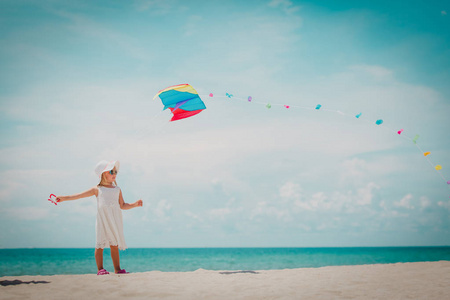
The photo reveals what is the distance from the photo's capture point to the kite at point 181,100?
677 centimetres

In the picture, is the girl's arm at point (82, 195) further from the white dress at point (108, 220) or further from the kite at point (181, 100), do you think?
the kite at point (181, 100)

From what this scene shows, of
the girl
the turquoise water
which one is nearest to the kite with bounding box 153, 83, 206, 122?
the girl

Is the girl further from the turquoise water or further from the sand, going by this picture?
the turquoise water

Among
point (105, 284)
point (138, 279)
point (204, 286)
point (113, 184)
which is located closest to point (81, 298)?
point (105, 284)

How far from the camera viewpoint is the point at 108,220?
546 cm

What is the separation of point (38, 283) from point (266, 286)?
9.42 ft

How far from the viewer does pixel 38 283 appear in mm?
4809

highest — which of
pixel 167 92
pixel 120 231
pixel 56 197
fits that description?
pixel 167 92

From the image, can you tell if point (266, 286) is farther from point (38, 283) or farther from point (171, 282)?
point (38, 283)

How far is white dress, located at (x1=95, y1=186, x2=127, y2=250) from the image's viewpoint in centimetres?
541

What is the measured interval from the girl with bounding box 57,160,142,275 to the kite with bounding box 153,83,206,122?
5.38 ft

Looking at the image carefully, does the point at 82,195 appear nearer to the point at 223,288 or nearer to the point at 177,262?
the point at 223,288

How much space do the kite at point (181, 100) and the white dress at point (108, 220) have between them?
1.96 meters

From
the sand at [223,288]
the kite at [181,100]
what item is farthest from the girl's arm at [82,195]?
the kite at [181,100]
